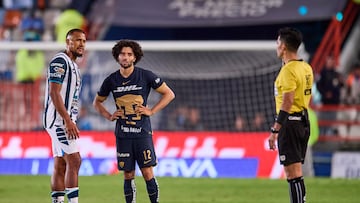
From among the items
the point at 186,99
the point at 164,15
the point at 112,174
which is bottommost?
the point at 112,174

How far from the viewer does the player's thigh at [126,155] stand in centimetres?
1441

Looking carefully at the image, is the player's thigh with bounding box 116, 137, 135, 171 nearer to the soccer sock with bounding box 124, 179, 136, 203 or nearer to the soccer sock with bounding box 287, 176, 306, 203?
the soccer sock with bounding box 124, 179, 136, 203

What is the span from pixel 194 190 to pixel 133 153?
4.51 meters

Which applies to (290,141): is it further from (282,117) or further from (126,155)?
(126,155)

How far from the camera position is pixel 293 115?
13695 mm

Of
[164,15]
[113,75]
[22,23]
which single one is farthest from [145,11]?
[113,75]

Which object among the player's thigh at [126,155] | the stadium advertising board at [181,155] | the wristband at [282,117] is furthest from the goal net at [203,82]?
the wristband at [282,117]

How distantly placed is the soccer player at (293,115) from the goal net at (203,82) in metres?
10.0

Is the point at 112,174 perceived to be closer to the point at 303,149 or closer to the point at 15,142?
the point at 15,142

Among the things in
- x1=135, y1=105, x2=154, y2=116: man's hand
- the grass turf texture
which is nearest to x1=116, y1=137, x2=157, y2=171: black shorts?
x1=135, y1=105, x2=154, y2=116: man's hand

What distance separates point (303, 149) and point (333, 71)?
12066 millimetres

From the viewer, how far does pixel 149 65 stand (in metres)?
24.2

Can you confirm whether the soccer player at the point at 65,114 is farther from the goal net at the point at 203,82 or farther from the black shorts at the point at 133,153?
the goal net at the point at 203,82

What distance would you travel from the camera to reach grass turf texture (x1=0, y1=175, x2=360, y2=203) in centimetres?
1731
